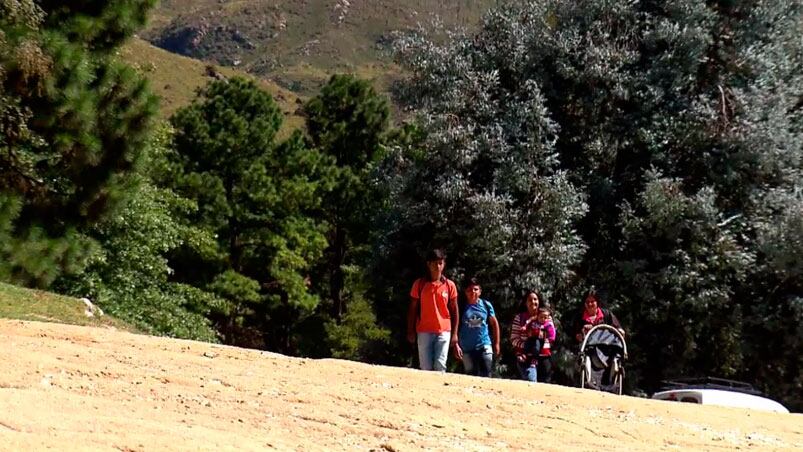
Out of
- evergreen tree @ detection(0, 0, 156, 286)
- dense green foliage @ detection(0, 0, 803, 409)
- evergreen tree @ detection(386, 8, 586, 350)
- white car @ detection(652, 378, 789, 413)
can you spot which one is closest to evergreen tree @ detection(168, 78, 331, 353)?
dense green foliage @ detection(0, 0, 803, 409)

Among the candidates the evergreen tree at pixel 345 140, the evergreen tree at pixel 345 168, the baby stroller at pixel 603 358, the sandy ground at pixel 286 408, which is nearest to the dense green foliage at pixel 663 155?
the baby stroller at pixel 603 358

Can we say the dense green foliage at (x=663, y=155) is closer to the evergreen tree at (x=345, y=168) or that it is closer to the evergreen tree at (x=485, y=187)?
the evergreen tree at (x=485, y=187)

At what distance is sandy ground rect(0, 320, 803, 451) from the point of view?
19.9 ft

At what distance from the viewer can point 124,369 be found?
26.3 feet

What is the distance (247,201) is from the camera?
37.3 m

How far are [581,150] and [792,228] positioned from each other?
407cm

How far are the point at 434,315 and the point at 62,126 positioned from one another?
5.87 metres

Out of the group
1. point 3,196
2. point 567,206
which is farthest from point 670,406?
point 3,196

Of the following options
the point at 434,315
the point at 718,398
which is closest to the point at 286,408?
the point at 434,315

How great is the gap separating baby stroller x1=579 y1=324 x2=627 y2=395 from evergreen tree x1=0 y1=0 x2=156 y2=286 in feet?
23.4

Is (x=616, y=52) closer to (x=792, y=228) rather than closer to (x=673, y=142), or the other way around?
(x=673, y=142)

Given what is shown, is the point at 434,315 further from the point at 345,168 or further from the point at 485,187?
the point at 345,168

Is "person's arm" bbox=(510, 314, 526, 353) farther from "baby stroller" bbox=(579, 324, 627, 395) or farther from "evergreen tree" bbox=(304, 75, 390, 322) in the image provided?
"evergreen tree" bbox=(304, 75, 390, 322)

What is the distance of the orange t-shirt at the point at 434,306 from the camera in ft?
36.2
